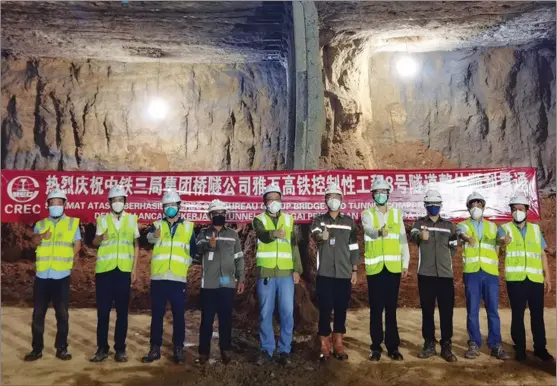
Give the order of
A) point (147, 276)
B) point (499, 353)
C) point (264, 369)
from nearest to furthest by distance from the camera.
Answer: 1. point (264, 369)
2. point (499, 353)
3. point (147, 276)

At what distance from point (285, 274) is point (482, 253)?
2239 mm

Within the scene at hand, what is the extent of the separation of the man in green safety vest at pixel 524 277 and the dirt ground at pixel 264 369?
22 cm

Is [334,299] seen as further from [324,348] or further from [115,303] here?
[115,303]

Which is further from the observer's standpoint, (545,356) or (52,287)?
(52,287)

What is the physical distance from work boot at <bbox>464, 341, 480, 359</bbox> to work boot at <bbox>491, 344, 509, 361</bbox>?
164mm

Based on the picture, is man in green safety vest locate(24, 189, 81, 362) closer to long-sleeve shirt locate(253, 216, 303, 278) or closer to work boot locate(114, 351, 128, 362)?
work boot locate(114, 351, 128, 362)

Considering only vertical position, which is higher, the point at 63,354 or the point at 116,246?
the point at 116,246

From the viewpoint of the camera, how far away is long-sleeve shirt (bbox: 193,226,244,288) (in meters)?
5.32

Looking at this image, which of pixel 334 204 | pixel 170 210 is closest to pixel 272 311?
pixel 334 204

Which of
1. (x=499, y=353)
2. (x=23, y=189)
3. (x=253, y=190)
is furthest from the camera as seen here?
(x=253, y=190)

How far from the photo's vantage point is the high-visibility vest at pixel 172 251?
5.35m

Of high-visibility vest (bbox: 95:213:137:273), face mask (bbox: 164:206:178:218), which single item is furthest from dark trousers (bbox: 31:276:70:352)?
face mask (bbox: 164:206:178:218)

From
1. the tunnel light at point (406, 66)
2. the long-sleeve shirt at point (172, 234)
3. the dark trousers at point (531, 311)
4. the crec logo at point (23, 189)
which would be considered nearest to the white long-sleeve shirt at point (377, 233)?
the dark trousers at point (531, 311)

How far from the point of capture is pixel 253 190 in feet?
23.8
